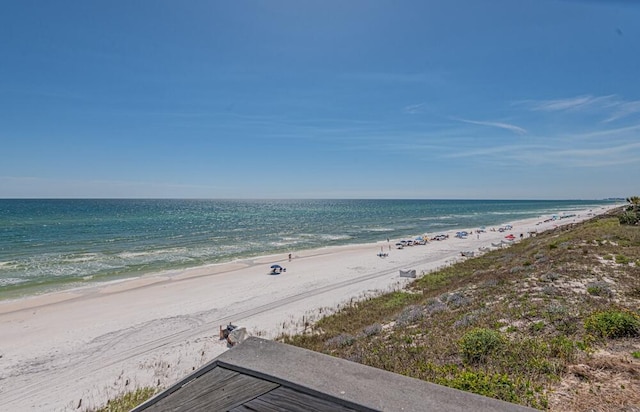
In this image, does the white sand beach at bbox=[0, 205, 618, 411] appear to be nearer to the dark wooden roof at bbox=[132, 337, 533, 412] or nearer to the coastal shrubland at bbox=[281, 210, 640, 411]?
the coastal shrubland at bbox=[281, 210, 640, 411]

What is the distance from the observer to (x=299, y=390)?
58.4 inches

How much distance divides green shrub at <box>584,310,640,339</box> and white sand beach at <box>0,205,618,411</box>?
31.3ft

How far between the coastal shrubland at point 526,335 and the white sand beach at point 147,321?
12.5 ft

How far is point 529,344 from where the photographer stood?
21.1 feet

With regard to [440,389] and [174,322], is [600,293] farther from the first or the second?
[174,322]

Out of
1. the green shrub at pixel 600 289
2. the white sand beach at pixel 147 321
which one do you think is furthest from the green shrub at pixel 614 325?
the white sand beach at pixel 147 321

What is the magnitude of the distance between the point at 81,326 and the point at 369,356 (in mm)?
14909

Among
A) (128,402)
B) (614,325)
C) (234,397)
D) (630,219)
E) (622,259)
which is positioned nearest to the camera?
(234,397)

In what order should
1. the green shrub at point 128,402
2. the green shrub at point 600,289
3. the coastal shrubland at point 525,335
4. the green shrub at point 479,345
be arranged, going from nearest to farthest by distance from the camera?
the coastal shrubland at point 525,335, the green shrub at point 479,345, the green shrub at point 128,402, the green shrub at point 600,289

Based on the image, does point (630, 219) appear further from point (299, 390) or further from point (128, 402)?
point (299, 390)

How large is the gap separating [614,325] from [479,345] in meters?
2.83

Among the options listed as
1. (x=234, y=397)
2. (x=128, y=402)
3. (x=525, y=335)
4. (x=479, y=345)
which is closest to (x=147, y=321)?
(x=128, y=402)

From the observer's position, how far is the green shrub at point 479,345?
20.3ft

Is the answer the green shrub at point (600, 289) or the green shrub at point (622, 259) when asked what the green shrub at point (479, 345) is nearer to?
the green shrub at point (600, 289)
